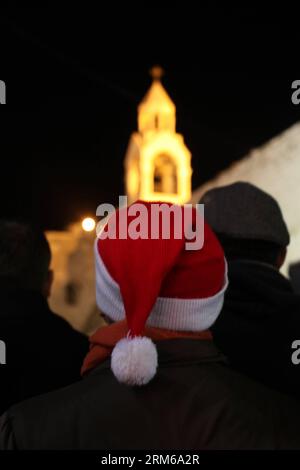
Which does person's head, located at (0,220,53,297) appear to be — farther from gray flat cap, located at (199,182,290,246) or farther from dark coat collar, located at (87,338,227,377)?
dark coat collar, located at (87,338,227,377)

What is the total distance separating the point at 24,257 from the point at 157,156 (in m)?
12.3

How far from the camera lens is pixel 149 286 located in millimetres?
1216

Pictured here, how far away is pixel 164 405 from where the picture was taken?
1183 mm

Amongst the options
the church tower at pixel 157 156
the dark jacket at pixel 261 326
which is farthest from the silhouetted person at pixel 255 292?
the church tower at pixel 157 156

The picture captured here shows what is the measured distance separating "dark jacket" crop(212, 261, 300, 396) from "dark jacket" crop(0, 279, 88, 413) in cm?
61

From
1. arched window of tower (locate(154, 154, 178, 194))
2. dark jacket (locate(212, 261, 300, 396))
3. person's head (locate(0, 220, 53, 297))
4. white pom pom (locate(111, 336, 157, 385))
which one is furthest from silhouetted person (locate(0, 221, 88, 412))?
arched window of tower (locate(154, 154, 178, 194))

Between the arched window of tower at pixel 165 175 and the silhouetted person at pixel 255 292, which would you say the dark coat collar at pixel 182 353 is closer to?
the silhouetted person at pixel 255 292

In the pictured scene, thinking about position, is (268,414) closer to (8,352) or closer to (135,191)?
(8,352)

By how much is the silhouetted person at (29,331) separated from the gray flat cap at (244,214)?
2.36 feet

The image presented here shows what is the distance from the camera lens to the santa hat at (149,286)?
1166 millimetres

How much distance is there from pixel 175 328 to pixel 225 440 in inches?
11.4

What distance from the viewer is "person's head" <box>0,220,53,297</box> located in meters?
2.04

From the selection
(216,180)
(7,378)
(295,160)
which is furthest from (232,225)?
(216,180)

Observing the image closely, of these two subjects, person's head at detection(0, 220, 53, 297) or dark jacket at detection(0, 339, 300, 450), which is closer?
dark jacket at detection(0, 339, 300, 450)
